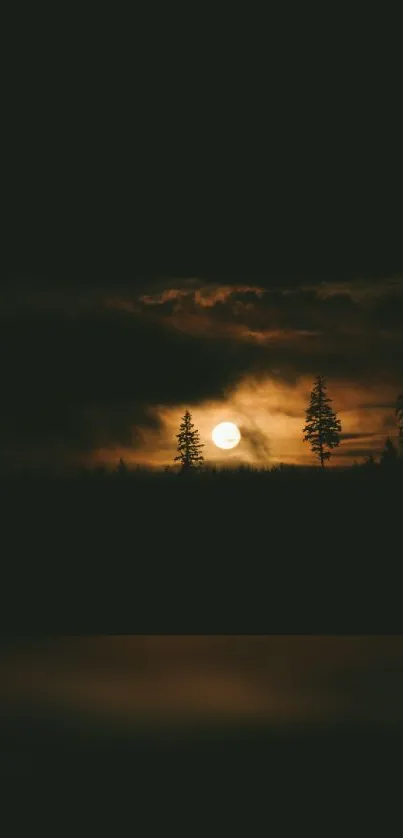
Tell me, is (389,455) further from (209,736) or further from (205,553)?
(209,736)

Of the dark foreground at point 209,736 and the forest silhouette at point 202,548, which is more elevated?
the forest silhouette at point 202,548

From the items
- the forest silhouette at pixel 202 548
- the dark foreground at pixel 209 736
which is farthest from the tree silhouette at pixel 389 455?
the dark foreground at pixel 209 736

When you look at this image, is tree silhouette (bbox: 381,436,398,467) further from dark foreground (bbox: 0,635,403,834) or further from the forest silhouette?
dark foreground (bbox: 0,635,403,834)

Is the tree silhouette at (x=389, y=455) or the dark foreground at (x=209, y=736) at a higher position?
the tree silhouette at (x=389, y=455)

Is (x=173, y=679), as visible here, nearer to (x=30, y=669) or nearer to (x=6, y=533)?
(x=30, y=669)

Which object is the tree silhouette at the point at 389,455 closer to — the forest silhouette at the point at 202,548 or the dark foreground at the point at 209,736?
the forest silhouette at the point at 202,548

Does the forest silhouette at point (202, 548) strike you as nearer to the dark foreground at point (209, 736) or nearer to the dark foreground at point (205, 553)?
the dark foreground at point (205, 553)

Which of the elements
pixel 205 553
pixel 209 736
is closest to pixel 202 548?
pixel 205 553

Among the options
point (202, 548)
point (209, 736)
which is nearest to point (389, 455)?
point (202, 548)

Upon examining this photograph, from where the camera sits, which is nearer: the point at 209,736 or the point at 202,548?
the point at 209,736

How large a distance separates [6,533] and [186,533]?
11412mm

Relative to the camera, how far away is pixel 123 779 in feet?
61.2

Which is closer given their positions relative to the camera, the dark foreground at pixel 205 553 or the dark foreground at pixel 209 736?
the dark foreground at pixel 209 736

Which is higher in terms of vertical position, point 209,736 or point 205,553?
point 205,553
